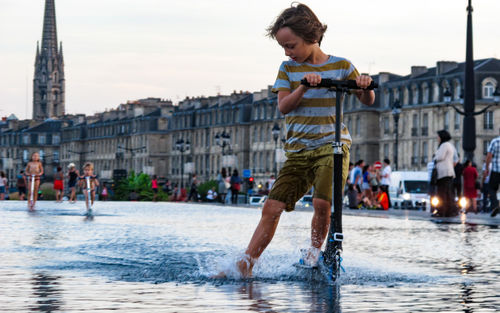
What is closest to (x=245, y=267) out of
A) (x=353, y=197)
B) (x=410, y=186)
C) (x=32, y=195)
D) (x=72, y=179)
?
(x=32, y=195)

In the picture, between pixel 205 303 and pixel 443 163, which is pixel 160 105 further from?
pixel 205 303

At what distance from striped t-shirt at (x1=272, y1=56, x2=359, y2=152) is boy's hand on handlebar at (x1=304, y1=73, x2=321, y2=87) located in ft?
1.67

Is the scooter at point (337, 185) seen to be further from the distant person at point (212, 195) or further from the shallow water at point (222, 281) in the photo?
the distant person at point (212, 195)

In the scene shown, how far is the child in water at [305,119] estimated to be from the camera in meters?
7.37

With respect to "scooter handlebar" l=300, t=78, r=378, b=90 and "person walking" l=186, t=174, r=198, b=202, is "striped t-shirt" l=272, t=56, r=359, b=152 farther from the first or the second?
"person walking" l=186, t=174, r=198, b=202

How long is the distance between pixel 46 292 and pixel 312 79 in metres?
2.01

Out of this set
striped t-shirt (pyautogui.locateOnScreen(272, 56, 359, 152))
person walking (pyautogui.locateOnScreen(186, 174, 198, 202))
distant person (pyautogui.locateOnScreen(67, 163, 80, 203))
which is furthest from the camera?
person walking (pyautogui.locateOnScreen(186, 174, 198, 202))

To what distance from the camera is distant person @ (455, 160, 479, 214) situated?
1035 inches

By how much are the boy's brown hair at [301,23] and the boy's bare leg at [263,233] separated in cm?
109

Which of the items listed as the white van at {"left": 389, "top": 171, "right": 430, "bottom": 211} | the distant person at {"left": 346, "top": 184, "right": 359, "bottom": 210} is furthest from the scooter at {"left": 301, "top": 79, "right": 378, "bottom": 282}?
the white van at {"left": 389, "top": 171, "right": 430, "bottom": 211}

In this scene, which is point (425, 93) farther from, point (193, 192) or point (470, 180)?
point (470, 180)

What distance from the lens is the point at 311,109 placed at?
747 centimetres

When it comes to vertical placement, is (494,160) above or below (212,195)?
above

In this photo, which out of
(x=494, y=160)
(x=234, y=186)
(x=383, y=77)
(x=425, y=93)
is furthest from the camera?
(x=383, y=77)
